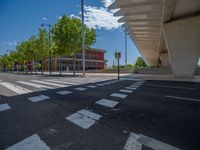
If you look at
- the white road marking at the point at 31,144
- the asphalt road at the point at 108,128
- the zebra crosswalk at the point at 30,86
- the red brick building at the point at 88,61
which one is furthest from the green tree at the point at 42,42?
the white road marking at the point at 31,144

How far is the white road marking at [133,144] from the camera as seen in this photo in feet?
9.51

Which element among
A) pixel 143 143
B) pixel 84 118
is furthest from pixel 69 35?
pixel 143 143

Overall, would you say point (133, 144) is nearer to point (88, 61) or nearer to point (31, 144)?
point (31, 144)

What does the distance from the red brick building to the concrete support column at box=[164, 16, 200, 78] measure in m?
58.5

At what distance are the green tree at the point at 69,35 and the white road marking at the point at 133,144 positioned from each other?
28129 mm

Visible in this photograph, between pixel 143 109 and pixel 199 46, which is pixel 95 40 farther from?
pixel 143 109

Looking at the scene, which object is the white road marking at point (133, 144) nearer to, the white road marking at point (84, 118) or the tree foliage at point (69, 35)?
the white road marking at point (84, 118)

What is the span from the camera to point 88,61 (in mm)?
88562

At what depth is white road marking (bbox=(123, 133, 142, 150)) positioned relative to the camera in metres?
2.90

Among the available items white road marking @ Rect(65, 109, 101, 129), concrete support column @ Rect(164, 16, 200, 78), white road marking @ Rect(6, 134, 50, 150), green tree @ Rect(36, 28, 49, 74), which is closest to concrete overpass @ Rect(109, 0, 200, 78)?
concrete support column @ Rect(164, 16, 200, 78)

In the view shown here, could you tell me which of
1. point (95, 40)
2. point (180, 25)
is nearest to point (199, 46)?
point (180, 25)

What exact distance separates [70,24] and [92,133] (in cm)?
2889

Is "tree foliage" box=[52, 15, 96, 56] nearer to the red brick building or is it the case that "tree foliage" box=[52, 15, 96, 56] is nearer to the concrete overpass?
the concrete overpass

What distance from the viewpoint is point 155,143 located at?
310cm
